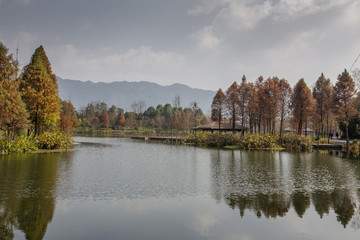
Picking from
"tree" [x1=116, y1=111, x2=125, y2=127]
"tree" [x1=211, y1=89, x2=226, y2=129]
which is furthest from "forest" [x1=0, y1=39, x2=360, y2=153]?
"tree" [x1=116, y1=111, x2=125, y2=127]

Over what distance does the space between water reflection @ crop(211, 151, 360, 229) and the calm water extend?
35mm

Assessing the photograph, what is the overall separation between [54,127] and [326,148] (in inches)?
1407

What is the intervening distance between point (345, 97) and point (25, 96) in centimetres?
3540

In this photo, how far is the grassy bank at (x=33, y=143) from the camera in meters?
22.5

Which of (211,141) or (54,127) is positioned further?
(211,141)

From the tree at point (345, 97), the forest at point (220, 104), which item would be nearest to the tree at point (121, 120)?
the forest at point (220, 104)

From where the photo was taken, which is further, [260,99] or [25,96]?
[260,99]

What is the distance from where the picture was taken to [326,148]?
37094mm

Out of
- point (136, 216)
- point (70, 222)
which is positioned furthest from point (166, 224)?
point (70, 222)

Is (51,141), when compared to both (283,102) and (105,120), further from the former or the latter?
(105,120)

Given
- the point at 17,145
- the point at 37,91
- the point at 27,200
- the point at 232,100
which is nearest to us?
the point at 27,200

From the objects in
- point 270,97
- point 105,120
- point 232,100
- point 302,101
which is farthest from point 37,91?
point 105,120

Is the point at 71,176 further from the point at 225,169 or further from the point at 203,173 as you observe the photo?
the point at 225,169

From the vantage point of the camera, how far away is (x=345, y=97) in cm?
3466
